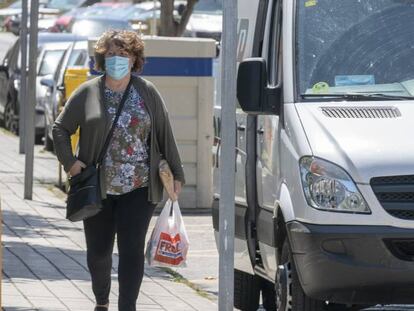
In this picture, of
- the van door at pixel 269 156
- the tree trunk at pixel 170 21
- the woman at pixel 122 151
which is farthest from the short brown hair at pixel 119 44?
the tree trunk at pixel 170 21

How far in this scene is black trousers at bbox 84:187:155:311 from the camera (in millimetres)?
8086

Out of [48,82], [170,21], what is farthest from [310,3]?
[48,82]

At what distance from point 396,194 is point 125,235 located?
1.64 metres

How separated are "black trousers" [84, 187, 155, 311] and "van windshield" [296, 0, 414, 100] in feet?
3.73

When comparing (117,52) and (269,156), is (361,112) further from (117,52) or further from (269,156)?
(117,52)

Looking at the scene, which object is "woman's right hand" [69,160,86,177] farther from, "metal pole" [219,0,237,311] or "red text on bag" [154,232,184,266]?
"metal pole" [219,0,237,311]

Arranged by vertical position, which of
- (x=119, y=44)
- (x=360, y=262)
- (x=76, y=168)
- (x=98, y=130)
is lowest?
(x=360, y=262)

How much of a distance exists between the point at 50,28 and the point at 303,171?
116 feet

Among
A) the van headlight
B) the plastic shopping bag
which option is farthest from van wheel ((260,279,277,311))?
the van headlight

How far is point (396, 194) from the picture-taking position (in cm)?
735

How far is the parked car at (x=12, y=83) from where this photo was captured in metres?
25.4

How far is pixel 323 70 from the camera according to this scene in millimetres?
8117

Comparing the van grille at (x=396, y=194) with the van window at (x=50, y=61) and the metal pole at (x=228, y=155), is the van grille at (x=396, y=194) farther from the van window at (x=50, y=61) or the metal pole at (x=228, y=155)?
the van window at (x=50, y=61)

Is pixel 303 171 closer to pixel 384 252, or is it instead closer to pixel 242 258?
pixel 384 252
